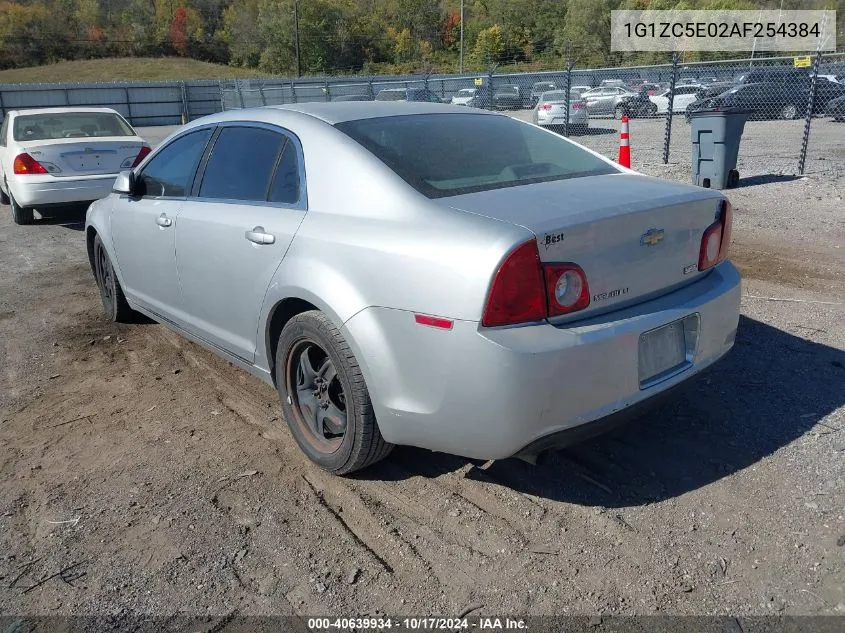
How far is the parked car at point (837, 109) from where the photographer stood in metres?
22.3

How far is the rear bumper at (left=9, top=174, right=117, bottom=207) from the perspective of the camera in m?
8.97

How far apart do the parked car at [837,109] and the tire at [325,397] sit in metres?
23.8

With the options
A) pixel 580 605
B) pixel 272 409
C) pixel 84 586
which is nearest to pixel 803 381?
pixel 580 605

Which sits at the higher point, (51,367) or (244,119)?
(244,119)

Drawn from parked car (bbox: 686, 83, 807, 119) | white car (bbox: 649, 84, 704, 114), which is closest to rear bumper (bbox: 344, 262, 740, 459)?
parked car (bbox: 686, 83, 807, 119)

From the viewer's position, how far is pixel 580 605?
2381 mm

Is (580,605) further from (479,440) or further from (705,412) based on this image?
(705,412)

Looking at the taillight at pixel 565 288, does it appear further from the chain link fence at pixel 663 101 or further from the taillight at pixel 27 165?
the chain link fence at pixel 663 101

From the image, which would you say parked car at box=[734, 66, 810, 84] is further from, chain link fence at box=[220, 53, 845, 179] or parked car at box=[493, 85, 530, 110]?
parked car at box=[493, 85, 530, 110]

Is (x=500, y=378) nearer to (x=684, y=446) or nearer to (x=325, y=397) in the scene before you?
(x=325, y=397)

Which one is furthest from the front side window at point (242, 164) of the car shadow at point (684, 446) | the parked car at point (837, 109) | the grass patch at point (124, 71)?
the grass patch at point (124, 71)

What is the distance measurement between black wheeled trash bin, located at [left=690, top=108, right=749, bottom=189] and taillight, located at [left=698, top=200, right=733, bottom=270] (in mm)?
7459

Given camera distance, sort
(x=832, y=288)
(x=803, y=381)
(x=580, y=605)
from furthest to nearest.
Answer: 1. (x=832, y=288)
2. (x=803, y=381)
3. (x=580, y=605)

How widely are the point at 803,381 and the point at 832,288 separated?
207cm
